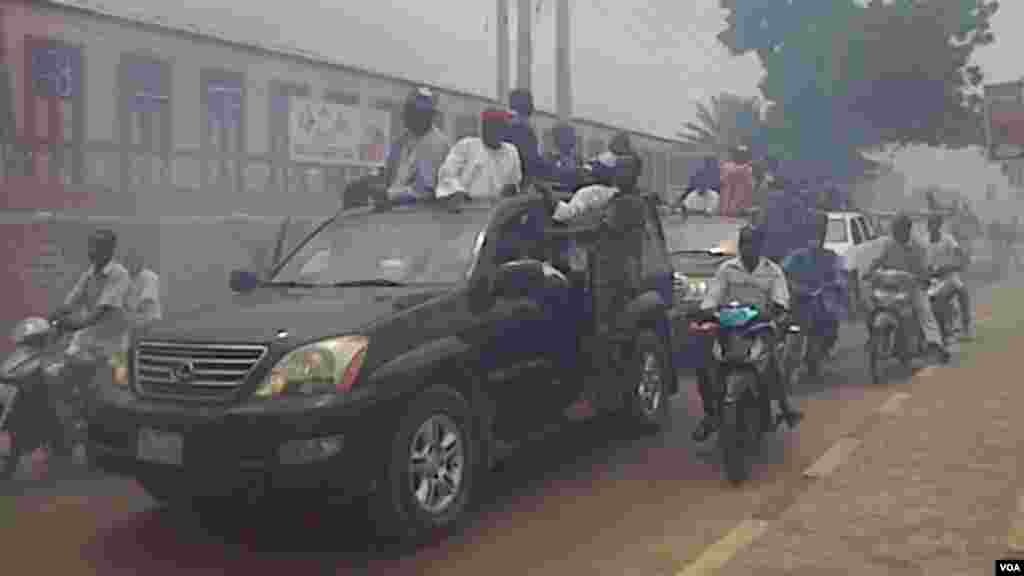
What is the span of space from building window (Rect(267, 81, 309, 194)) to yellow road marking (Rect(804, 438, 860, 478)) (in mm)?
9104

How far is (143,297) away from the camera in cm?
698

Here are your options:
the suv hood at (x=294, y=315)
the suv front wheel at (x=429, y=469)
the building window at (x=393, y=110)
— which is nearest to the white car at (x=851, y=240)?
the building window at (x=393, y=110)

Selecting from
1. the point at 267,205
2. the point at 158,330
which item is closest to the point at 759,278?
the point at 158,330

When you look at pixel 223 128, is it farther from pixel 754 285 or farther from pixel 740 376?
pixel 740 376

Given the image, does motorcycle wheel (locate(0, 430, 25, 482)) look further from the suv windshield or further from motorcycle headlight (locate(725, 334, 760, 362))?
motorcycle headlight (locate(725, 334, 760, 362))

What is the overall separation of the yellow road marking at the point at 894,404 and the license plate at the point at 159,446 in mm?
5400

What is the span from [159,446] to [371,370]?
103 centimetres

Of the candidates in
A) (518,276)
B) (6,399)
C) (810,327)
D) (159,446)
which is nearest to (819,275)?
(810,327)

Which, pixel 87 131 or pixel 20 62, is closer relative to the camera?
pixel 20 62

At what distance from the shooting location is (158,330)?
16.5 ft

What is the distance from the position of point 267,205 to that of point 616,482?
29.0 feet

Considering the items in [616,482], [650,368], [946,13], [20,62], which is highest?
[946,13]

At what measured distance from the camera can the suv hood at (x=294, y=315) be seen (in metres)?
4.71

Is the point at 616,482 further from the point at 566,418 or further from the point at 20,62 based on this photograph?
the point at 20,62
